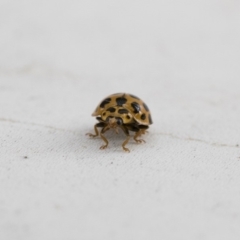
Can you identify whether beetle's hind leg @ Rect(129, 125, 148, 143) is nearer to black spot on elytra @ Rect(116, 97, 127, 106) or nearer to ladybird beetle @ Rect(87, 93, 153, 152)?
ladybird beetle @ Rect(87, 93, 153, 152)

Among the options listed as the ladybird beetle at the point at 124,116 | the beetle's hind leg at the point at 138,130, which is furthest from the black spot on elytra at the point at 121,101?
the beetle's hind leg at the point at 138,130

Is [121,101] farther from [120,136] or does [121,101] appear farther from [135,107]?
[120,136]

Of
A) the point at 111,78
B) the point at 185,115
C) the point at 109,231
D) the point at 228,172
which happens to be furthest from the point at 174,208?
the point at 111,78

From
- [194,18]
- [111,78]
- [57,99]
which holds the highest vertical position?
[194,18]

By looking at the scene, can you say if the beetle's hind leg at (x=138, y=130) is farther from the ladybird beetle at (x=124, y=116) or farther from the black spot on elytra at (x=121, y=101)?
the black spot on elytra at (x=121, y=101)

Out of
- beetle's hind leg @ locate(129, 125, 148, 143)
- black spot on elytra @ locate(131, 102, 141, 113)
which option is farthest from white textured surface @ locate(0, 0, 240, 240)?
black spot on elytra @ locate(131, 102, 141, 113)

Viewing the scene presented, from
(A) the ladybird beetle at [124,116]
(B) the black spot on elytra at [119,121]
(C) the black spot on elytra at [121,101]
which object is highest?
(C) the black spot on elytra at [121,101]

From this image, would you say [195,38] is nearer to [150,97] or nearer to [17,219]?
[150,97]
